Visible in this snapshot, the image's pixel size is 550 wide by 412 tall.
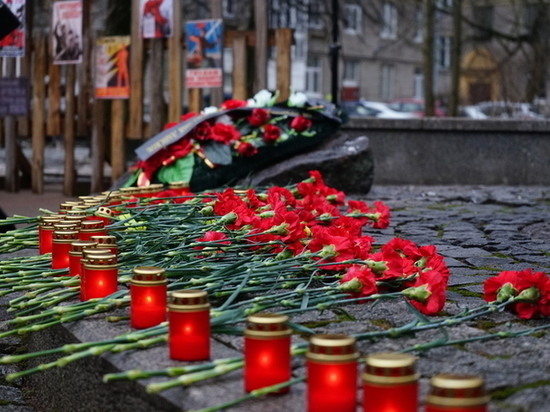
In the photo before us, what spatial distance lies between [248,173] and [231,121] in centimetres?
47

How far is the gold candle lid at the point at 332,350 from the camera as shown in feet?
6.07

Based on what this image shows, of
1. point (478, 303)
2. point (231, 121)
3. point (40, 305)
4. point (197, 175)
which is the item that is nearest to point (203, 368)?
point (40, 305)

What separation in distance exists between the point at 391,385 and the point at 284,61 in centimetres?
637

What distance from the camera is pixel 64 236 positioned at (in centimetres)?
340

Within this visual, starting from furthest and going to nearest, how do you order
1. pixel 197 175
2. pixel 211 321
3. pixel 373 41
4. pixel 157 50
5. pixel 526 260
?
pixel 373 41 < pixel 157 50 < pixel 197 175 < pixel 526 260 < pixel 211 321

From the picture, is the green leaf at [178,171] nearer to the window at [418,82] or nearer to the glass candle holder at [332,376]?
the glass candle holder at [332,376]

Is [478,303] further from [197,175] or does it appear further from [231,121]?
[231,121]

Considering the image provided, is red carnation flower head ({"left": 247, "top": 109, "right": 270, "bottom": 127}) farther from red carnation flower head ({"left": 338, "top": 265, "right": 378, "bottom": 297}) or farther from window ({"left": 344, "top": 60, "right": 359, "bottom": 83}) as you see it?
window ({"left": 344, "top": 60, "right": 359, "bottom": 83})

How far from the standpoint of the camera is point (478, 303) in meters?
3.04

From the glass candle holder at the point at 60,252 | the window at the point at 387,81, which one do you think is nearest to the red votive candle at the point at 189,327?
the glass candle holder at the point at 60,252

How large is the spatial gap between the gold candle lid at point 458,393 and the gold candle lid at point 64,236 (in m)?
1.97

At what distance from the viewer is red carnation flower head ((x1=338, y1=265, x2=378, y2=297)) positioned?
271 centimetres

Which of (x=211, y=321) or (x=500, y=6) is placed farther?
(x=500, y=6)

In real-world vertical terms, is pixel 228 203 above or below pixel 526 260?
above
